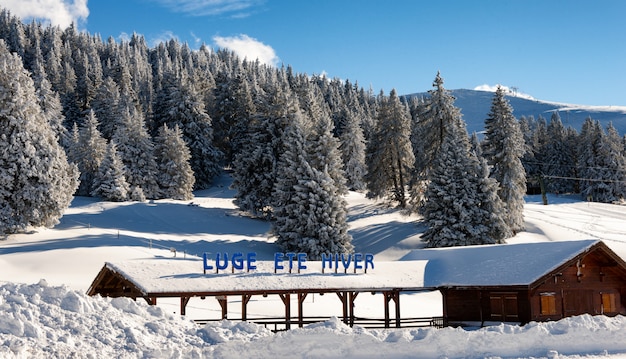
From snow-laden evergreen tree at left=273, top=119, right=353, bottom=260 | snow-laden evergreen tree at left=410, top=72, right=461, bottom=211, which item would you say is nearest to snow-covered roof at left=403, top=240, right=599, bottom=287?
snow-laden evergreen tree at left=273, top=119, right=353, bottom=260

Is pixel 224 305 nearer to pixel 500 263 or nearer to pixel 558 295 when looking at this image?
pixel 500 263

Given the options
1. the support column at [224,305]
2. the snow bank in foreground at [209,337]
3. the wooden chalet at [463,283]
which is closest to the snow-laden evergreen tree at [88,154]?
the wooden chalet at [463,283]

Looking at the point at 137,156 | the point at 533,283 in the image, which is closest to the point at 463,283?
the point at 533,283

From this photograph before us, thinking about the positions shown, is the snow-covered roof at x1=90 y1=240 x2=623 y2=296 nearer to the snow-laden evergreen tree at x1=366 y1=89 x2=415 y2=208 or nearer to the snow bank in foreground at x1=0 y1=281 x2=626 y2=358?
the snow bank in foreground at x1=0 y1=281 x2=626 y2=358

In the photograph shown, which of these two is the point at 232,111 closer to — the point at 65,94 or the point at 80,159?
the point at 80,159

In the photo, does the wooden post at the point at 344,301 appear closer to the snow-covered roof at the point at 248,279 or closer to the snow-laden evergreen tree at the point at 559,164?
A: the snow-covered roof at the point at 248,279

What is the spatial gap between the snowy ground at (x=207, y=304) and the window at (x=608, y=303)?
35.6 ft

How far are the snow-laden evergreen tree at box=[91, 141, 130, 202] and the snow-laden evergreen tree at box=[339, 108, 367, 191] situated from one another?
31.5 meters

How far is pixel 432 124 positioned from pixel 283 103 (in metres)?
14.7

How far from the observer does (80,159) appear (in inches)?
2781

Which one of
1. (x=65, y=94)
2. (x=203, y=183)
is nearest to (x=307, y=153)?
(x=203, y=183)

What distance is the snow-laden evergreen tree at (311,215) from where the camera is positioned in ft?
151

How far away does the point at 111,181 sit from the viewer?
6269 cm

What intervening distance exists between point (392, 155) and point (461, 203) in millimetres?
14482
